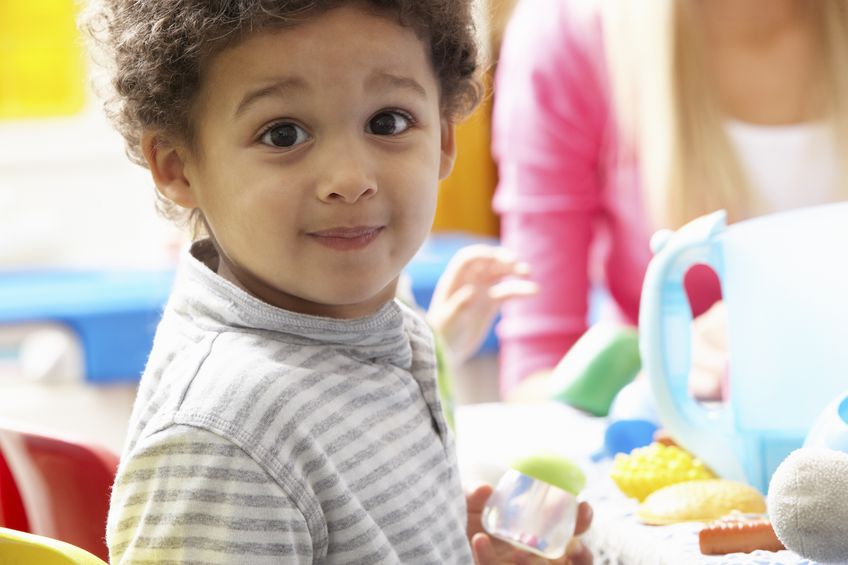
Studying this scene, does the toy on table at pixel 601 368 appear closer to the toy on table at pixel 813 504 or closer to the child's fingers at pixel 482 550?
the child's fingers at pixel 482 550

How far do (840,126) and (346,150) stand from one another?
0.68 meters

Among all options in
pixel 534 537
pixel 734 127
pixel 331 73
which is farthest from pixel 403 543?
pixel 734 127

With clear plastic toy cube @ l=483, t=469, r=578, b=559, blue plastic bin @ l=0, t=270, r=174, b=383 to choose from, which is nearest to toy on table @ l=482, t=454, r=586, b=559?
clear plastic toy cube @ l=483, t=469, r=578, b=559

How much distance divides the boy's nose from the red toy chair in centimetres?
27

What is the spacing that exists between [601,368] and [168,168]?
0.37 metres

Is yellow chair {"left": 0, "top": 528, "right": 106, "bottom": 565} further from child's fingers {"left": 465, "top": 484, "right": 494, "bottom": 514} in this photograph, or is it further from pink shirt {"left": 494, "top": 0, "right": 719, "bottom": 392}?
pink shirt {"left": 494, "top": 0, "right": 719, "bottom": 392}

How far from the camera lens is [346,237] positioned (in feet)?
1.95

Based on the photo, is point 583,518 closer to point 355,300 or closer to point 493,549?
point 493,549

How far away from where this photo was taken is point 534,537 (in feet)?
2.17

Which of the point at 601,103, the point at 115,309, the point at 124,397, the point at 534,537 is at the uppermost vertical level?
the point at 601,103

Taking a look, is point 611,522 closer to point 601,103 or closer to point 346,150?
point 346,150

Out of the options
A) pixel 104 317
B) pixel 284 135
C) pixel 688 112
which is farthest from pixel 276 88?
pixel 104 317

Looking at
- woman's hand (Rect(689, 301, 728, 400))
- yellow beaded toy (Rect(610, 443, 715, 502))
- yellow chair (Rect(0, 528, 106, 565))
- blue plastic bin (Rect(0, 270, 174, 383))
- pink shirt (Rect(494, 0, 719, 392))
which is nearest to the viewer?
yellow chair (Rect(0, 528, 106, 565))

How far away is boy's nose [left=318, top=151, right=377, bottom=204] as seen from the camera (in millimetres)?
572
